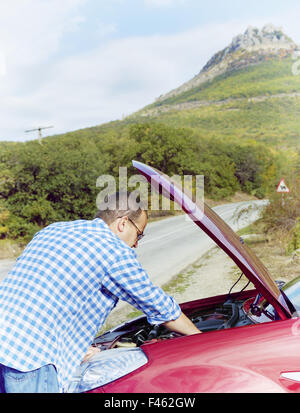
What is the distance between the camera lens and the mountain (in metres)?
144

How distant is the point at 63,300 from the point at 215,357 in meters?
0.70

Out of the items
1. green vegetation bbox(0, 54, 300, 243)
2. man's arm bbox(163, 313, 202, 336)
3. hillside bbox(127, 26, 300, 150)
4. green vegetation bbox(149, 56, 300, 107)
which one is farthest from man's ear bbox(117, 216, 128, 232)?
green vegetation bbox(149, 56, 300, 107)

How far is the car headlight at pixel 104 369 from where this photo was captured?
1.93 m

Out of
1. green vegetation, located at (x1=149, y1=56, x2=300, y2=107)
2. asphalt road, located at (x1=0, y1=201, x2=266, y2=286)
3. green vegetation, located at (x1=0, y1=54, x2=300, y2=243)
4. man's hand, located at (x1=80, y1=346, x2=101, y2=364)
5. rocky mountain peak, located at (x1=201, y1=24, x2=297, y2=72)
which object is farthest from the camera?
rocky mountain peak, located at (x1=201, y1=24, x2=297, y2=72)

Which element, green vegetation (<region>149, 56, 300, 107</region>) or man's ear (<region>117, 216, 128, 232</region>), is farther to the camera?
green vegetation (<region>149, 56, 300, 107</region>)

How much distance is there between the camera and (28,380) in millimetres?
1774

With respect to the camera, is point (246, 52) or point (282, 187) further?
point (246, 52)

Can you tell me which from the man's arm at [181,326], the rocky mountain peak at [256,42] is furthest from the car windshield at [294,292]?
the rocky mountain peak at [256,42]

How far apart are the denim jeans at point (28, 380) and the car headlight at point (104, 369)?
15 cm

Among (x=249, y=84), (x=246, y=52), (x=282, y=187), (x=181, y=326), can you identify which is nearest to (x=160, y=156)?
(x=282, y=187)

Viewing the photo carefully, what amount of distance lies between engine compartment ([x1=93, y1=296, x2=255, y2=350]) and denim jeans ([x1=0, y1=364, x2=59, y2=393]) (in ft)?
2.52

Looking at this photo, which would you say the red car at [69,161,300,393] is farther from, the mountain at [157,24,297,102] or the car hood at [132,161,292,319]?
the mountain at [157,24,297,102]

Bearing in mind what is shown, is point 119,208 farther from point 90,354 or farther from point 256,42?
point 256,42

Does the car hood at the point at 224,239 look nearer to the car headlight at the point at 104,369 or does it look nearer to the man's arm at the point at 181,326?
the man's arm at the point at 181,326
